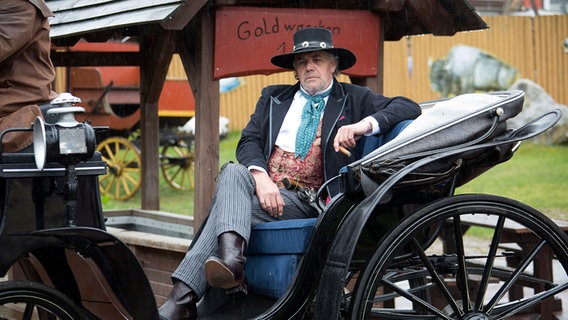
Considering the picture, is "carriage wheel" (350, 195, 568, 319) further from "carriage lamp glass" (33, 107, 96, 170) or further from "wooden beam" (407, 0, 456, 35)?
"wooden beam" (407, 0, 456, 35)

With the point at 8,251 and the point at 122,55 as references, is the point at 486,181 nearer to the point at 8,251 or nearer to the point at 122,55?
the point at 122,55

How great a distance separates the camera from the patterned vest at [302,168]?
15.5 feet

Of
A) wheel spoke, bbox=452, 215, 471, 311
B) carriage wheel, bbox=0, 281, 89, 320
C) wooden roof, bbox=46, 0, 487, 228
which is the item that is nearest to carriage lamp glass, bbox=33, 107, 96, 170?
carriage wheel, bbox=0, 281, 89, 320

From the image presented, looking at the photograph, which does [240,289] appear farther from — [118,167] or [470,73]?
[470,73]

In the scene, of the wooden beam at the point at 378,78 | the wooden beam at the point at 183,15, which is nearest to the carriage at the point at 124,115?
the wooden beam at the point at 378,78

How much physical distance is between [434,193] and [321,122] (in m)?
0.80

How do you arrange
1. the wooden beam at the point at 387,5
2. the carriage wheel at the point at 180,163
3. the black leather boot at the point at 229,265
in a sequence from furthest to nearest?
the carriage wheel at the point at 180,163
the wooden beam at the point at 387,5
the black leather boot at the point at 229,265

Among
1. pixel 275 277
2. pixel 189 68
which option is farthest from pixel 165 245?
pixel 275 277

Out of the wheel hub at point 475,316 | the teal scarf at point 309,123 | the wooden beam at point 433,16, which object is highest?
the wooden beam at point 433,16

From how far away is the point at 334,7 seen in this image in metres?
6.48

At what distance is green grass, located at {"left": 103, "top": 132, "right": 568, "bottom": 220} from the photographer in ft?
40.0

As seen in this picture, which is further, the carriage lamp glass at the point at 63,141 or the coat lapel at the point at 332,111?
the coat lapel at the point at 332,111

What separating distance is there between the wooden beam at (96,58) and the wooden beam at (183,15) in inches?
90.0

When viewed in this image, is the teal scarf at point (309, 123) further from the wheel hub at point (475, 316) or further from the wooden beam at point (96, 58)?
the wooden beam at point (96, 58)
